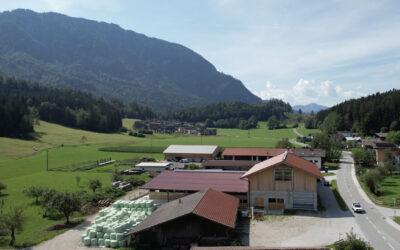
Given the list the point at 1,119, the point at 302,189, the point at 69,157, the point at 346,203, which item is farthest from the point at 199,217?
the point at 1,119

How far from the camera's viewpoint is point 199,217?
25.4m

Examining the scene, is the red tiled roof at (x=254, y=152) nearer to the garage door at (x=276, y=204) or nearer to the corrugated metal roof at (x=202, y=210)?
the garage door at (x=276, y=204)

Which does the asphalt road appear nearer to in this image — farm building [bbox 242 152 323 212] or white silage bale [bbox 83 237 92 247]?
farm building [bbox 242 152 323 212]

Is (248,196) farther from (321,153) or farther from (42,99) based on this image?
(42,99)

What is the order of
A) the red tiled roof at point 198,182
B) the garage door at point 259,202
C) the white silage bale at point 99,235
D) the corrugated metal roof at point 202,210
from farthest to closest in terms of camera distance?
the red tiled roof at point 198,182 < the garage door at point 259,202 < the white silage bale at point 99,235 < the corrugated metal roof at point 202,210

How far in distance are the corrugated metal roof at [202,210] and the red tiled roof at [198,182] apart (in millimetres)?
4749

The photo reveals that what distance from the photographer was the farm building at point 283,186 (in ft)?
111

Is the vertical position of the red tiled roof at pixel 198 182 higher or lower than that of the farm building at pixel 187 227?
higher

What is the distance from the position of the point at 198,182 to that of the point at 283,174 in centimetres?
1063

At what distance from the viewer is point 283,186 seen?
113 ft

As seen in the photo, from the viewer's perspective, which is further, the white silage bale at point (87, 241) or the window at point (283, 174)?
the window at point (283, 174)

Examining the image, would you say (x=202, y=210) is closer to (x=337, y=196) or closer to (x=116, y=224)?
(x=116, y=224)

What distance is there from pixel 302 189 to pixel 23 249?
27568mm

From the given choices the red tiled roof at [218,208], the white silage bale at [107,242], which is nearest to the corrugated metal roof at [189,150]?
the red tiled roof at [218,208]
